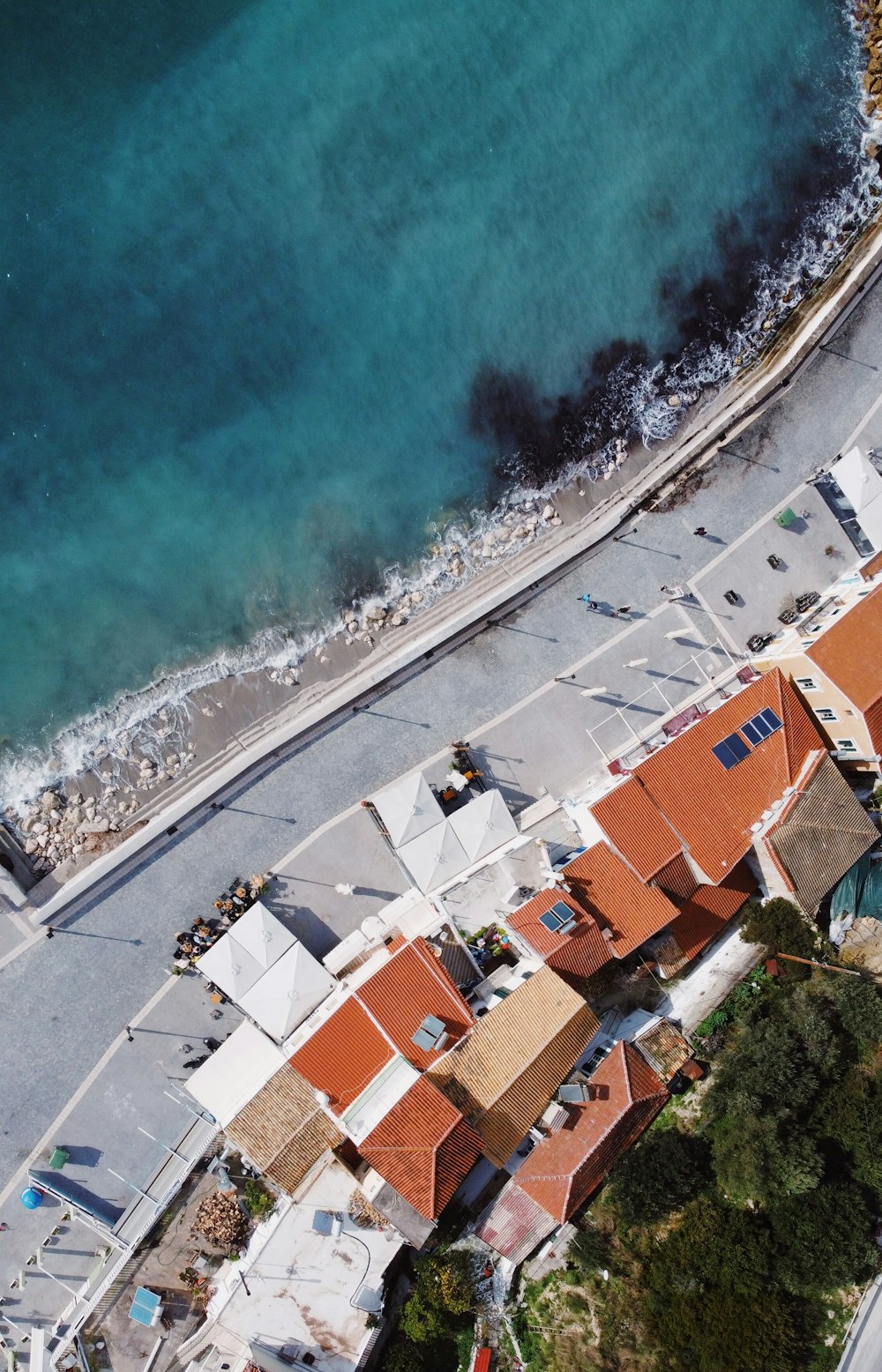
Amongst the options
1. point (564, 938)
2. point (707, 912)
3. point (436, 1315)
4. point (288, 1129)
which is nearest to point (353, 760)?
point (564, 938)

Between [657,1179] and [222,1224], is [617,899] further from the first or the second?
[222,1224]

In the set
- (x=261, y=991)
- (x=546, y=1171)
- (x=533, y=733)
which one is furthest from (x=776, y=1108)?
(x=261, y=991)

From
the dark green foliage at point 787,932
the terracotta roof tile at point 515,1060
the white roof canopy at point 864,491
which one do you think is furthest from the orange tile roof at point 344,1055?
the white roof canopy at point 864,491

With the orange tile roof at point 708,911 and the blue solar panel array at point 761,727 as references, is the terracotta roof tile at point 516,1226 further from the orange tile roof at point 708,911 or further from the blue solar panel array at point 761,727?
the blue solar panel array at point 761,727

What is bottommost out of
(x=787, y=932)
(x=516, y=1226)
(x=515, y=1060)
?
(x=516, y=1226)

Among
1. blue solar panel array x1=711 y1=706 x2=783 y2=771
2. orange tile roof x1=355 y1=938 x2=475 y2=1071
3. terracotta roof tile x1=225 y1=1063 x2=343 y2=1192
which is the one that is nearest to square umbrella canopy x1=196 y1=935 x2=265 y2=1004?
terracotta roof tile x1=225 y1=1063 x2=343 y2=1192

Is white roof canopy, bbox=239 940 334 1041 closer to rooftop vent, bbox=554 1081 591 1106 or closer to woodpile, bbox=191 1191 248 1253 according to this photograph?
woodpile, bbox=191 1191 248 1253

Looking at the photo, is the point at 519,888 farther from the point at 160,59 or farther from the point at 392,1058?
the point at 160,59
